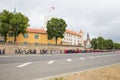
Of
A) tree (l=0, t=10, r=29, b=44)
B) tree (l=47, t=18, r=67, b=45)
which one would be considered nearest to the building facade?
tree (l=47, t=18, r=67, b=45)

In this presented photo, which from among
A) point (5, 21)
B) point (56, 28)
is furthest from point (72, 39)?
Answer: point (5, 21)

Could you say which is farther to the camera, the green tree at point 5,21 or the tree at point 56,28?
the tree at point 56,28

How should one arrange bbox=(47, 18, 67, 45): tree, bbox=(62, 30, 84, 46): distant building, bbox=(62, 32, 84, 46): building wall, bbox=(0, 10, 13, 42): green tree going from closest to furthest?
1. bbox=(0, 10, 13, 42): green tree
2. bbox=(47, 18, 67, 45): tree
3. bbox=(62, 32, 84, 46): building wall
4. bbox=(62, 30, 84, 46): distant building

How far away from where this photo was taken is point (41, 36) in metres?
83.6

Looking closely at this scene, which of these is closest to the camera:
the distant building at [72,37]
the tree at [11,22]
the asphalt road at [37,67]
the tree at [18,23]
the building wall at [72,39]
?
the asphalt road at [37,67]

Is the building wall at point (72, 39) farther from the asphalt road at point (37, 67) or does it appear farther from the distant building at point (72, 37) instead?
the asphalt road at point (37, 67)

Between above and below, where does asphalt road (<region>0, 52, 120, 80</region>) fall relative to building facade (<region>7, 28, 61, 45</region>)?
below

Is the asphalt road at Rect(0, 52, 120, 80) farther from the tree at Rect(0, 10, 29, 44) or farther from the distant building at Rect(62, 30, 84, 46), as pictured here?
the distant building at Rect(62, 30, 84, 46)

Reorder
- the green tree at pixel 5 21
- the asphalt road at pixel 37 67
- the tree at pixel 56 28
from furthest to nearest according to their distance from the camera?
the tree at pixel 56 28 → the green tree at pixel 5 21 → the asphalt road at pixel 37 67

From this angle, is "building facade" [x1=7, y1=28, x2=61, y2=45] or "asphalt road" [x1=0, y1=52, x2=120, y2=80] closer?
"asphalt road" [x1=0, y1=52, x2=120, y2=80]

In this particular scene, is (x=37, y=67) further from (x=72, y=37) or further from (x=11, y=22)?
(x=72, y=37)

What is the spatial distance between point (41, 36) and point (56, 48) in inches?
591

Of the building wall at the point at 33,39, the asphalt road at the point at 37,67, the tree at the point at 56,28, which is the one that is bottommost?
the asphalt road at the point at 37,67

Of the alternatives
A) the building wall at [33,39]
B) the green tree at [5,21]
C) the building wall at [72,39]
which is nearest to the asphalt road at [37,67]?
the green tree at [5,21]
